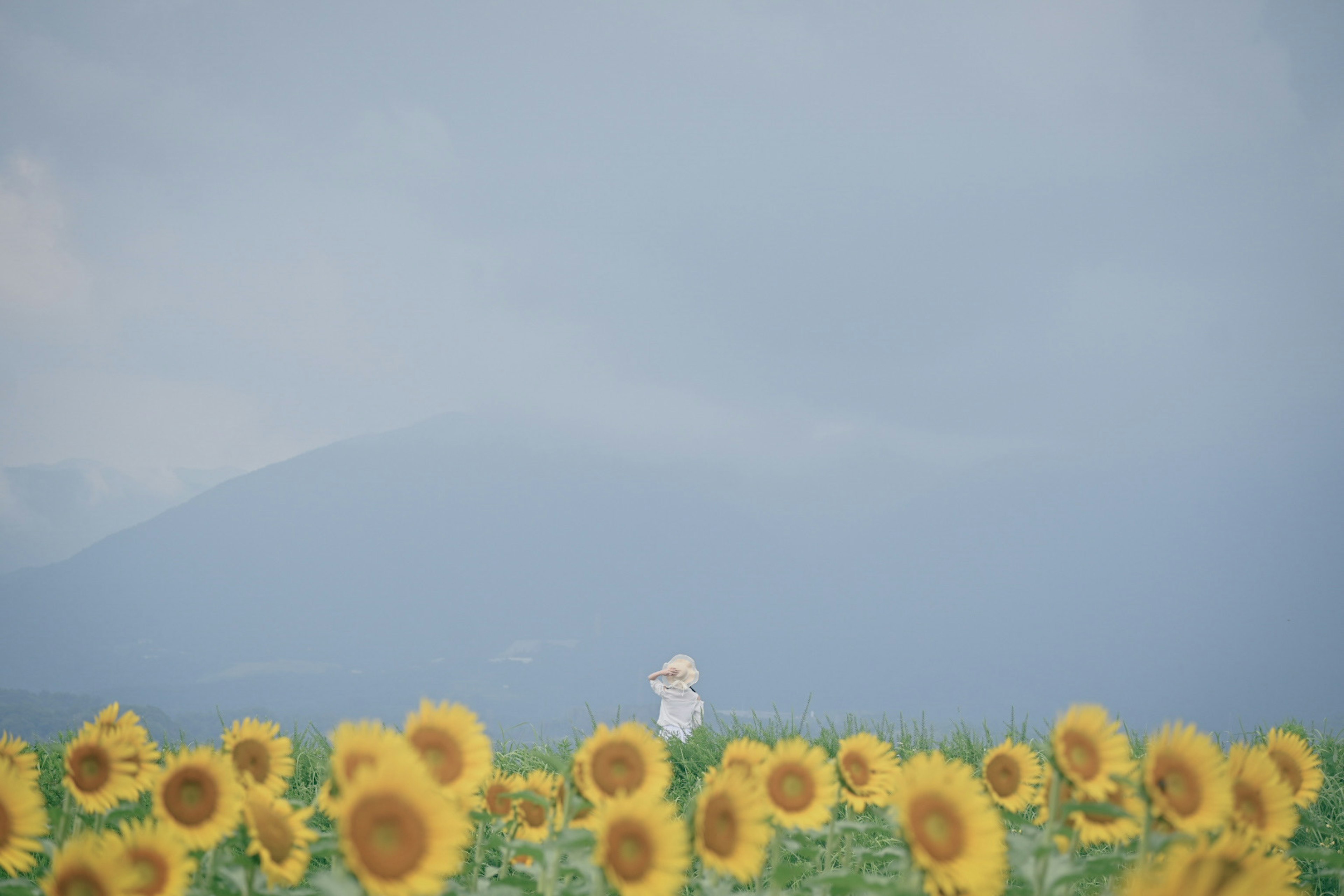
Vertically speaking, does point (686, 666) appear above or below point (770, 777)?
above

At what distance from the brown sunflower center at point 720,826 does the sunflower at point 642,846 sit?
0.24 feet

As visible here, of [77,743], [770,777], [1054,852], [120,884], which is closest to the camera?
[120,884]

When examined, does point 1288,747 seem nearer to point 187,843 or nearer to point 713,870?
point 713,870

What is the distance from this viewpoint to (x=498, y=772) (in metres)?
4.06

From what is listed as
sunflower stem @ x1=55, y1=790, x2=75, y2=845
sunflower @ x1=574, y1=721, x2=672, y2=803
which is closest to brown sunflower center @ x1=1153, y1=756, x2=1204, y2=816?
sunflower @ x1=574, y1=721, x2=672, y2=803

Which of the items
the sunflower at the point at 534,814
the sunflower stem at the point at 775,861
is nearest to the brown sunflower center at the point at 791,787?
the sunflower stem at the point at 775,861

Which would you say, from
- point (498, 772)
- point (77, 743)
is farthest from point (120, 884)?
point (498, 772)

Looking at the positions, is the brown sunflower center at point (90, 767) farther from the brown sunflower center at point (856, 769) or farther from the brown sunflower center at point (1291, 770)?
the brown sunflower center at point (1291, 770)

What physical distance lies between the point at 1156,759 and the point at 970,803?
58 centimetres

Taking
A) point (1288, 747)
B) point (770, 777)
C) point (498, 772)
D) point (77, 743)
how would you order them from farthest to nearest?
point (498, 772)
point (1288, 747)
point (77, 743)
point (770, 777)

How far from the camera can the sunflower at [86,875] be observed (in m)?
2.08

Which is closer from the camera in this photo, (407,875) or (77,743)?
(407,875)

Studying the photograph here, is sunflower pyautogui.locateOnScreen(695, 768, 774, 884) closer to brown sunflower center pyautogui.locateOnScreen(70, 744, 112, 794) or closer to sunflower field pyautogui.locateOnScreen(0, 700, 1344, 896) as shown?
sunflower field pyautogui.locateOnScreen(0, 700, 1344, 896)

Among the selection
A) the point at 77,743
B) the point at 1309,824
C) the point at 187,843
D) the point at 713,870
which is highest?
the point at 77,743
